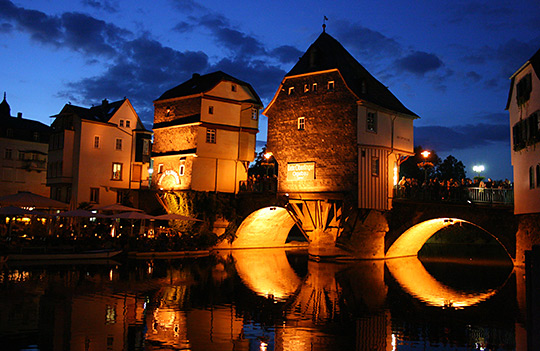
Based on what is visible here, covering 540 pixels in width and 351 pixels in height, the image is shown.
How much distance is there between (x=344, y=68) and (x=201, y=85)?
13.9m

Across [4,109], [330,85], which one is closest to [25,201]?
[330,85]

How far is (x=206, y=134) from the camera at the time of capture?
139 ft

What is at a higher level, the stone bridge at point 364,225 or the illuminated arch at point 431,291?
the stone bridge at point 364,225

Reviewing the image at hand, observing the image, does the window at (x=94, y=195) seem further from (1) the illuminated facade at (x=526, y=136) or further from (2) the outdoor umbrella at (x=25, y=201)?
(1) the illuminated facade at (x=526, y=136)

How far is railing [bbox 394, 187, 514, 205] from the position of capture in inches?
1208

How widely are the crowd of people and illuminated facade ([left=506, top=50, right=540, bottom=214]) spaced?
2.10m

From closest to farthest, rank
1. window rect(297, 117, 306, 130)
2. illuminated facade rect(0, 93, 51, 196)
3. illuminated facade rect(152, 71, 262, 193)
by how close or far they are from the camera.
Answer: window rect(297, 117, 306, 130) → illuminated facade rect(152, 71, 262, 193) → illuminated facade rect(0, 93, 51, 196)

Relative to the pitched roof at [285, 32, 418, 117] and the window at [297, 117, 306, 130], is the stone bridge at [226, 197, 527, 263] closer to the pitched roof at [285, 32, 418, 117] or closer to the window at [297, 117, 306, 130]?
the window at [297, 117, 306, 130]

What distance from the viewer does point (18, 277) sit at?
74.6 feet

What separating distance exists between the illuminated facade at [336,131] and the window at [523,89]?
948 cm

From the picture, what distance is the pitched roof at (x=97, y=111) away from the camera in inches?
1859

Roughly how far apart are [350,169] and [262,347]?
23.4 m

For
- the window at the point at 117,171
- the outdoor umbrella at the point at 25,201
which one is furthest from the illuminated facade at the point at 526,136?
the window at the point at 117,171

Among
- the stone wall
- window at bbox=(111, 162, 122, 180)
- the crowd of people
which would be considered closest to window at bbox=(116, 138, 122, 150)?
window at bbox=(111, 162, 122, 180)
